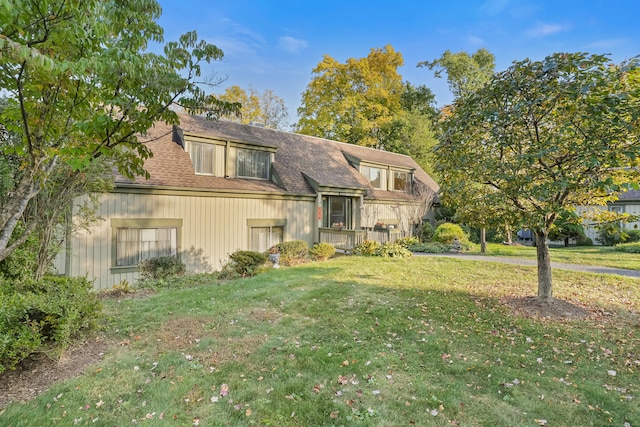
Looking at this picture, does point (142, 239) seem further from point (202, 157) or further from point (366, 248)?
point (366, 248)

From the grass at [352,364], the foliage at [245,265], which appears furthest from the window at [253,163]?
the grass at [352,364]

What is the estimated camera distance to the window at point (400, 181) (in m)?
20.7

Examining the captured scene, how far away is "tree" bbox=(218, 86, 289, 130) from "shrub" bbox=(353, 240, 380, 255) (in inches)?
828

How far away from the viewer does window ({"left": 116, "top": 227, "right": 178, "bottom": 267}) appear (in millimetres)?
9945

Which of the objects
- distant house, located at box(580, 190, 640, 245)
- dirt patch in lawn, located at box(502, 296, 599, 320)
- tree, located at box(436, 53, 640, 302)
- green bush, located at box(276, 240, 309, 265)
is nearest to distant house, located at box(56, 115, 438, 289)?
green bush, located at box(276, 240, 309, 265)

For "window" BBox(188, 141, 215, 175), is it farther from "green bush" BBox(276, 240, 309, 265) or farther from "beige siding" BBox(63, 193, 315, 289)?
"green bush" BBox(276, 240, 309, 265)

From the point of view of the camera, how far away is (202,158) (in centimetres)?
1274

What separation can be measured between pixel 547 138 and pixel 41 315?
25.8ft

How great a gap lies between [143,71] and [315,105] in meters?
26.1

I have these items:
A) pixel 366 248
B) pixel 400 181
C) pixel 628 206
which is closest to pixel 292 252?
pixel 366 248

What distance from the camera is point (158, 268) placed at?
10.0 m

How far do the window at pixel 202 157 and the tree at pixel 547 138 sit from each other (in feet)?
29.6

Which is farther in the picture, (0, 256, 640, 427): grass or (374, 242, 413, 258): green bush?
(374, 242, 413, 258): green bush

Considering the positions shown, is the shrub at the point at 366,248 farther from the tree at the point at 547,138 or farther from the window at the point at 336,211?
the tree at the point at 547,138
